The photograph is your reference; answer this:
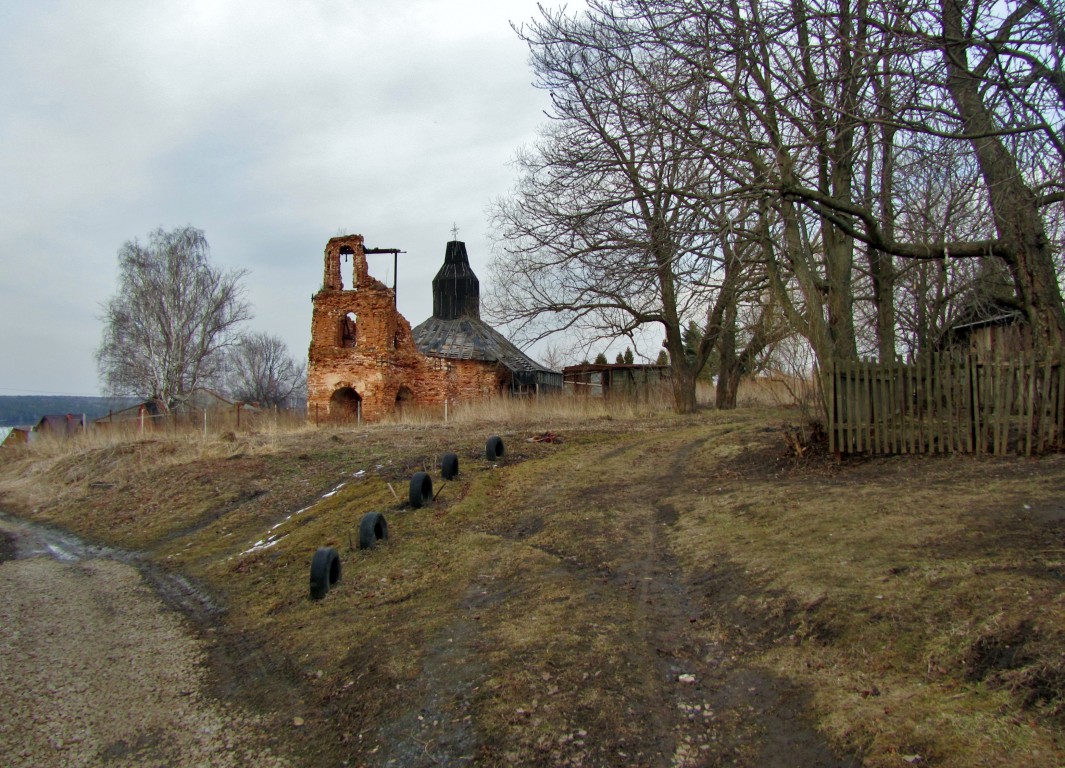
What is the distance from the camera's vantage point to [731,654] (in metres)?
4.85

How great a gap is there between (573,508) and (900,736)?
5.87m

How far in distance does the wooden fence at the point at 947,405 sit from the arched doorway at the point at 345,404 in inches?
861

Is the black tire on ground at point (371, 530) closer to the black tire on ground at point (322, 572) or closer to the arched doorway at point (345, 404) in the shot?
the black tire on ground at point (322, 572)

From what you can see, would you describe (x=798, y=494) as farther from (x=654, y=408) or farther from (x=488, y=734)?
(x=654, y=408)

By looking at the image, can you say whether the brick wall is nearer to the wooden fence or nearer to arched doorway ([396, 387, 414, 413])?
arched doorway ([396, 387, 414, 413])

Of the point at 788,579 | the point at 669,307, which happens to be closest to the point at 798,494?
the point at 788,579

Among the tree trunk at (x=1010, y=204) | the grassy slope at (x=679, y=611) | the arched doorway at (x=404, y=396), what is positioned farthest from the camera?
the arched doorway at (x=404, y=396)

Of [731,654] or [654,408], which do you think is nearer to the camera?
[731,654]

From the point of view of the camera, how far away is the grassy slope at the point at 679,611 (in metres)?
3.85

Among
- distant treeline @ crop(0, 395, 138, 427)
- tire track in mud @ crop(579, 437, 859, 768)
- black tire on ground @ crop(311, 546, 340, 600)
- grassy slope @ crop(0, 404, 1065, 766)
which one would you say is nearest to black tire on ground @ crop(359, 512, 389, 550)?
grassy slope @ crop(0, 404, 1065, 766)

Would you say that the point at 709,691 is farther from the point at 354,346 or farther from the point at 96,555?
the point at 354,346

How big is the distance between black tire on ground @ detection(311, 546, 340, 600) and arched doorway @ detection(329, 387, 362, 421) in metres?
22.1

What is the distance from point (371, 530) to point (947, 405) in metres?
7.21

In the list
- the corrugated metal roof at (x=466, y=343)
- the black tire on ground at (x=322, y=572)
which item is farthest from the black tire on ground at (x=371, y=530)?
the corrugated metal roof at (x=466, y=343)
